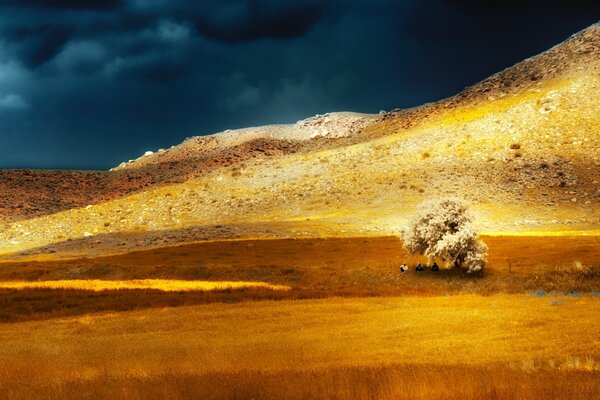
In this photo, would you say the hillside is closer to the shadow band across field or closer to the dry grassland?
the shadow band across field

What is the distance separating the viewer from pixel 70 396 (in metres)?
15.1

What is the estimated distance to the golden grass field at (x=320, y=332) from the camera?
15266mm

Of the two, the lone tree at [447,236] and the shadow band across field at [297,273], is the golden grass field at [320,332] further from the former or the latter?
the lone tree at [447,236]

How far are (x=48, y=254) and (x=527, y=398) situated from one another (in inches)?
3539

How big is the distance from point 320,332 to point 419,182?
3308 inches

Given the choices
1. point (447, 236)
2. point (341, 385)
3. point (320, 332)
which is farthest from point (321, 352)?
point (447, 236)

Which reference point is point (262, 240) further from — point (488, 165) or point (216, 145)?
point (216, 145)

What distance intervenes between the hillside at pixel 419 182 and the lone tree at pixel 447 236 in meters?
26.7

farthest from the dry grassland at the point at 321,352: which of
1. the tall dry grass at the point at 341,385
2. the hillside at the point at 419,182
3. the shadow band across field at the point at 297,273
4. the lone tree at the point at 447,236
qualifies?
the hillside at the point at 419,182

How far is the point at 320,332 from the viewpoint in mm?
27234

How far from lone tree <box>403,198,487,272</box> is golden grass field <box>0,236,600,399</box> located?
1.65 meters

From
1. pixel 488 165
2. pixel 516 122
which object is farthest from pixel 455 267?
pixel 516 122

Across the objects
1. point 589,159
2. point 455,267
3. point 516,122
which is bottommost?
point 455,267

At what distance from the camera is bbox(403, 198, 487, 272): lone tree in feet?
174
